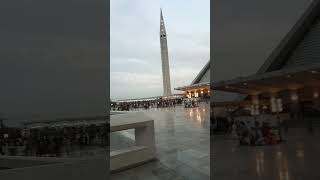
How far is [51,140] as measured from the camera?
185cm

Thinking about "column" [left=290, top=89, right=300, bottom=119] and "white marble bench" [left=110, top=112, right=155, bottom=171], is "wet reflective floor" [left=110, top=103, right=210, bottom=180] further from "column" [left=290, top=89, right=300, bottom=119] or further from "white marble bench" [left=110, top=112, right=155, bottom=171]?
"column" [left=290, top=89, right=300, bottom=119]

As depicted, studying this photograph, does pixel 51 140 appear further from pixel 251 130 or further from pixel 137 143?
pixel 137 143

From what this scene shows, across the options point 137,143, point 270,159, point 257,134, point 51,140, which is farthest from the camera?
point 137,143

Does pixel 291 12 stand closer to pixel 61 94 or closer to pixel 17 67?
pixel 61 94

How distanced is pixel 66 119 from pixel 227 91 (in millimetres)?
846

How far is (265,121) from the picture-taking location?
2254mm

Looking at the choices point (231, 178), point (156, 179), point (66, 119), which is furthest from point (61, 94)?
point (231, 178)

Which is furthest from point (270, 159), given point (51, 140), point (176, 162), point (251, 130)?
point (51, 140)

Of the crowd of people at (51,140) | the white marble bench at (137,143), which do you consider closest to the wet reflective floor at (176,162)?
the white marble bench at (137,143)

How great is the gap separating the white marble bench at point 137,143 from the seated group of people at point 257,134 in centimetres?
89

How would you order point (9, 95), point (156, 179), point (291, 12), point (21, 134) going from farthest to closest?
point (156, 179) → point (291, 12) → point (21, 134) → point (9, 95)

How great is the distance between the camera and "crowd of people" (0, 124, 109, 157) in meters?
1.76

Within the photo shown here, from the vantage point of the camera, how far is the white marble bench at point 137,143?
274 centimetres

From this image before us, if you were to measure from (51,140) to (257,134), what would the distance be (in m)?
1.37
